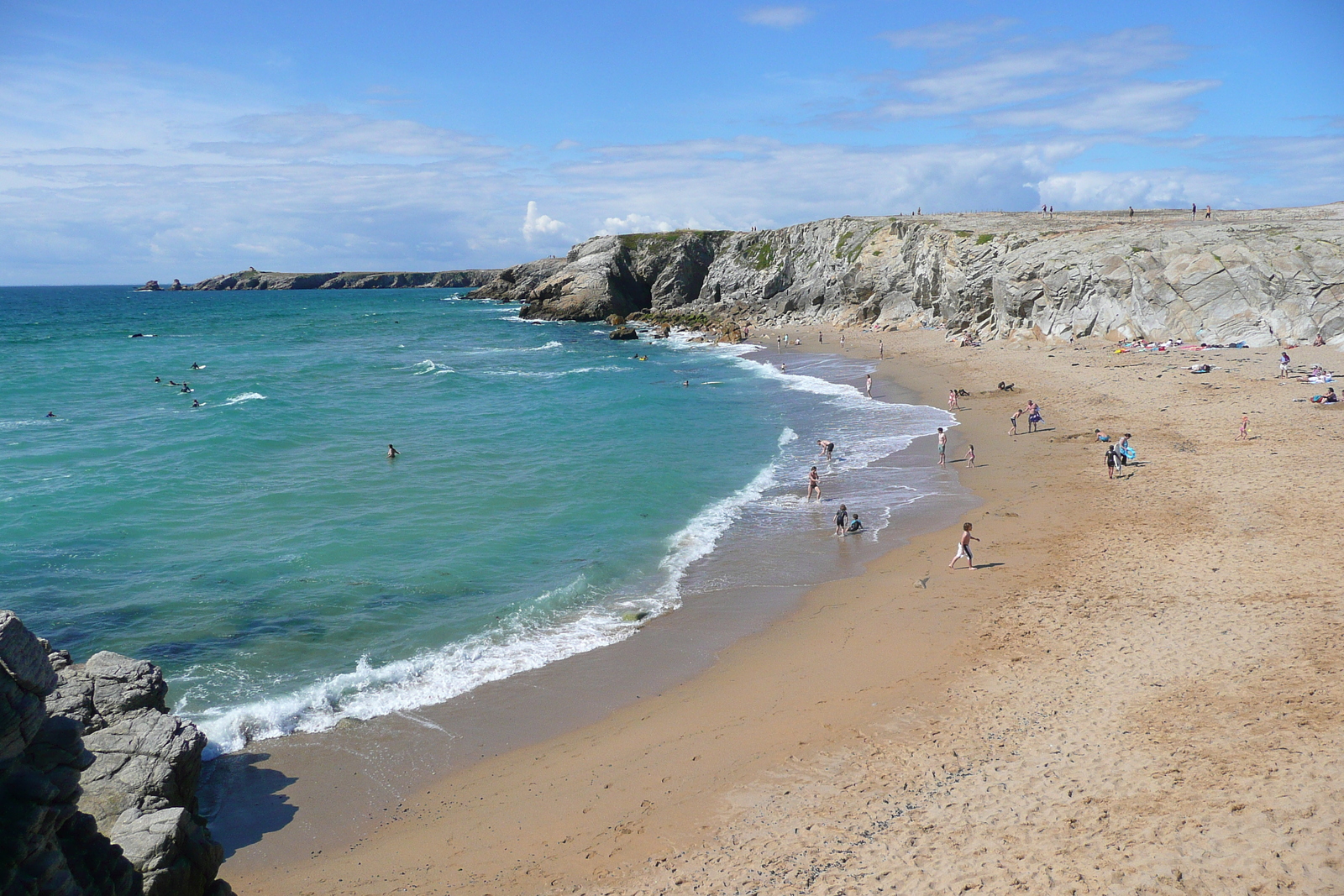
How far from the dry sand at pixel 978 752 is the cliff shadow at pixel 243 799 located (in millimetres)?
686

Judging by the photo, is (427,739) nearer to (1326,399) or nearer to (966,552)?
(966,552)

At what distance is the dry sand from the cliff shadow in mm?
686

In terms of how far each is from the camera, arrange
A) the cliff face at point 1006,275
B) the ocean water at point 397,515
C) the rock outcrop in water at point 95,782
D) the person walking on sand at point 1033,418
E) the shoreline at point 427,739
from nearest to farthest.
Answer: the rock outcrop in water at point 95,782 → the shoreline at point 427,739 → the ocean water at point 397,515 → the person walking on sand at point 1033,418 → the cliff face at point 1006,275

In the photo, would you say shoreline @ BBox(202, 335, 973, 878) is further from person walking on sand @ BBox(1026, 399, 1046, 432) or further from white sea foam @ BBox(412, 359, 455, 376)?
white sea foam @ BBox(412, 359, 455, 376)

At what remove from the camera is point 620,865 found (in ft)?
28.4

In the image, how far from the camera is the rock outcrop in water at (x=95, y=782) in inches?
220

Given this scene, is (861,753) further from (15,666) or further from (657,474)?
(657,474)

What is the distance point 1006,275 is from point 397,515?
42.6m

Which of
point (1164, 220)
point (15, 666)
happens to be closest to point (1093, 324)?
point (1164, 220)

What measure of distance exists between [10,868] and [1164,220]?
62787 millimetres

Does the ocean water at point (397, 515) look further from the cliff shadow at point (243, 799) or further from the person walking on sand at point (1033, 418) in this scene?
the person walking on sand at point (1033, 418)

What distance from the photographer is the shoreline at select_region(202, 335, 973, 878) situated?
995cm

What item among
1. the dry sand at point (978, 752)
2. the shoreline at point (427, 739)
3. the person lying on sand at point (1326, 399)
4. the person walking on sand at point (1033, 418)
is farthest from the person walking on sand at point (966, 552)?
the person lying on sand at point (1326, 399)

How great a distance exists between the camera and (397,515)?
74.2ft
